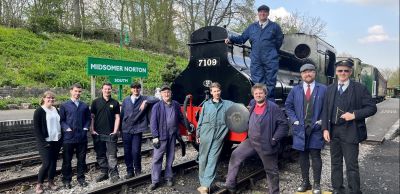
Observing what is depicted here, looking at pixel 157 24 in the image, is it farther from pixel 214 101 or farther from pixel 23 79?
pixel 214 101

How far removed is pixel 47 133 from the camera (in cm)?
557

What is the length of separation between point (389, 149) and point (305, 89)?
6.72 m

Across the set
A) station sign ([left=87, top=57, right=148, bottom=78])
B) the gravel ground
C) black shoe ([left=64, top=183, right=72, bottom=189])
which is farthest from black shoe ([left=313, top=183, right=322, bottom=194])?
station sign ([left=87, top=57, right=148, bottom=78])

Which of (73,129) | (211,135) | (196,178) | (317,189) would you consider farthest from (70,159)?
(317,189)

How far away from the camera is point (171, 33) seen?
35.8 m

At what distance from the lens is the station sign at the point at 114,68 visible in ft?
34.7

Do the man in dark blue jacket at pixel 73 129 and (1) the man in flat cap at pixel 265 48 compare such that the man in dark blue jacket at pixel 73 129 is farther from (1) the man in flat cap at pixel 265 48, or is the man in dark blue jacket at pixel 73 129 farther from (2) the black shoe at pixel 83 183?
(1) the man in flat cap at pixel 265 48

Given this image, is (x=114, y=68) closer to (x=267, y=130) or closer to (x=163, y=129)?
(x=163, y=129)

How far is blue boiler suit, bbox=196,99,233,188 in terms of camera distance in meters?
5.65

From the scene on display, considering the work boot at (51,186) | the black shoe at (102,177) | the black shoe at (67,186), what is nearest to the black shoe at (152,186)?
the black shoe at (102,177)

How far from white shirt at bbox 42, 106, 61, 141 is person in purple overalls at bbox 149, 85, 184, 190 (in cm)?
150

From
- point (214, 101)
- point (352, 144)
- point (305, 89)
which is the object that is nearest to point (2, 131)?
point (214, 101)

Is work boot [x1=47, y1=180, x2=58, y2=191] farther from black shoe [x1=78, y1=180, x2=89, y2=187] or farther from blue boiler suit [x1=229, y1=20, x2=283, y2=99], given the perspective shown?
blue boiler suit [x1=229, y1=20, x2=283, y2=99]

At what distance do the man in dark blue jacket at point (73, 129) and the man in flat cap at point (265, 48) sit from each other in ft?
9.15
